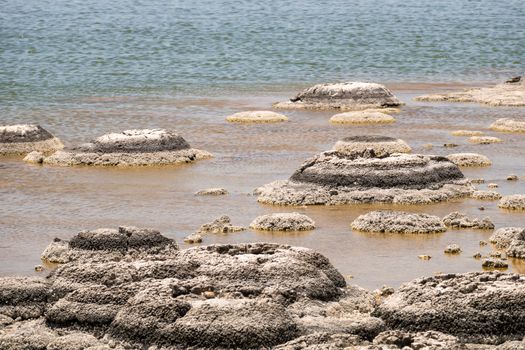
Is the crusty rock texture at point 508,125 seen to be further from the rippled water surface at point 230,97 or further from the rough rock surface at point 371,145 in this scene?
the rough rock surface at point 371,145

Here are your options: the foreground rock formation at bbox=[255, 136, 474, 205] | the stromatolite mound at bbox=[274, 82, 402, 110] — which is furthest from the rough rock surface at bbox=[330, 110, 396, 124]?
the foreground rock formation at bbox=[255, 136, 474, 205]

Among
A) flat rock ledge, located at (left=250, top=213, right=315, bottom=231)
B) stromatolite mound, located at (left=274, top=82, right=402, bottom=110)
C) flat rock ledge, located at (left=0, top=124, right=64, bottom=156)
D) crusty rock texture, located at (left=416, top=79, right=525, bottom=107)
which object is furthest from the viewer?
crusty rock texture, located at (left=416, top=79, right=525, bottom=107)

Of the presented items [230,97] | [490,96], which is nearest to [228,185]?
[490,96]

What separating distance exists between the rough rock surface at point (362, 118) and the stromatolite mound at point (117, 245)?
2377 centimetres

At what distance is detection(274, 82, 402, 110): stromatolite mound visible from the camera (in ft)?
164

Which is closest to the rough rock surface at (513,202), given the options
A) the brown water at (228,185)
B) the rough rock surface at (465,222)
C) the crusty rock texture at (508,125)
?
the brown water at (228,185)

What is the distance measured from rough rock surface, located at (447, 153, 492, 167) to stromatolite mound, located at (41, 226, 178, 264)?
13.7m

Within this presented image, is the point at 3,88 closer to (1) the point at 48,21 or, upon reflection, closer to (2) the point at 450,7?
(1) the point at 48,21

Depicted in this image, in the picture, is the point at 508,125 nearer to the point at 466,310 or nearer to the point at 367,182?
the point at 367,182

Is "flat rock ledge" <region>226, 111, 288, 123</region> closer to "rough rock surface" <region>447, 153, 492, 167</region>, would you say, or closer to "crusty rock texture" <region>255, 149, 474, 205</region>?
"rough rock surface" <region>447, 153, 492, 167</region>

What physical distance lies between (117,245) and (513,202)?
972 cm

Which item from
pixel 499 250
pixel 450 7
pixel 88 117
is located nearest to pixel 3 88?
pixel 88 117

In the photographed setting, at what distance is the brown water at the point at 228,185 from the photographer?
23172mm

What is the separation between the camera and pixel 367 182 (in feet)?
93.1
